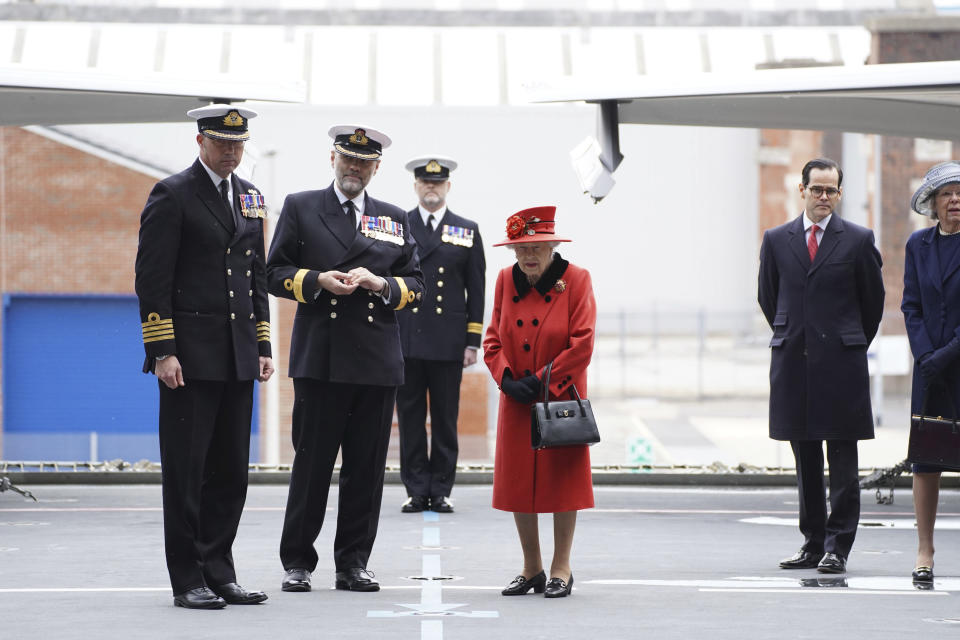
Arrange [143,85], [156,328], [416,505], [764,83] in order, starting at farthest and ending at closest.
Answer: [416,505], [143,85], [764,83], [156,328]

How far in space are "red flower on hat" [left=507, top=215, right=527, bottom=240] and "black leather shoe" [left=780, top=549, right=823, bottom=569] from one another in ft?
7.66

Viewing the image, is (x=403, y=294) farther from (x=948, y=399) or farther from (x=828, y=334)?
(x=948, y=399)

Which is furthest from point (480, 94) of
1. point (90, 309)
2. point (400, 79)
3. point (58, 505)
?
point (58, 505)

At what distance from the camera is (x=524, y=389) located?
661 centimetres

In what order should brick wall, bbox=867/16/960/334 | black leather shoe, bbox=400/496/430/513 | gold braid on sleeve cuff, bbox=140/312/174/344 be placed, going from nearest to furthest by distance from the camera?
1. gold braid on sleeve cuff, bbox=140/312/174/344
2. black leather shoe, bbox=400/496/430/513
3. brick wall, bbox=867/16/960/334

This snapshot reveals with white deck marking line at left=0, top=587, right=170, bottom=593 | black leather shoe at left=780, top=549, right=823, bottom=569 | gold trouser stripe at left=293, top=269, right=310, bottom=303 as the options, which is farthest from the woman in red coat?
white deck marking line at left=0, top=587, right=170, bottom=593

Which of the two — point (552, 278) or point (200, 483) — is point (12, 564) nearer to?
point (200, 483)

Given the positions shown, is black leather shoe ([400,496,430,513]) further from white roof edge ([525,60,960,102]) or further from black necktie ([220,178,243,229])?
black necktie ([220,178,243,229])

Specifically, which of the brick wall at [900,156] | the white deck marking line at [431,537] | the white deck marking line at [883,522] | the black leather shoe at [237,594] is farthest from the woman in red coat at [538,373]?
the brick wall at [900,156]

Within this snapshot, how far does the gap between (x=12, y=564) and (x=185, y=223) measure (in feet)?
7.68

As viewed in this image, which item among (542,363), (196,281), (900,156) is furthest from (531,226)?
(900,156)

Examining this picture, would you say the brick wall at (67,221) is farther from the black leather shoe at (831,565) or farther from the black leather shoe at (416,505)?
the black leather shoe at (831,565)

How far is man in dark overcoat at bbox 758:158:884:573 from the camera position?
299 inches

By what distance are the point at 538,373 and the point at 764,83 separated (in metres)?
3.03
